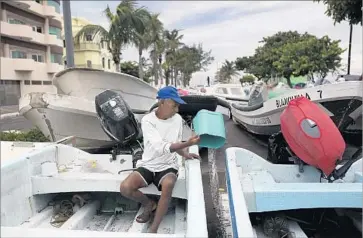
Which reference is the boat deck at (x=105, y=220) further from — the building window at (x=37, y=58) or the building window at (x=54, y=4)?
the building window at (x=54, y=4)

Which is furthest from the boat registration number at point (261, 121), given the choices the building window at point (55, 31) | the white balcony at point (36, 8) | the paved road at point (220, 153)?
the building window at point (55, 31)

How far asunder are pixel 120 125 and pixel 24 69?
2857 cm

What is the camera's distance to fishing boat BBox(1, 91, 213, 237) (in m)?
2.56

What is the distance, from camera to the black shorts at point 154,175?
9.48 feet

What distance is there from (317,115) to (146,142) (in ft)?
4.85

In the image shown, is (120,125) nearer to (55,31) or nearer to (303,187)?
(303,187)

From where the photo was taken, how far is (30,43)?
1316 inches

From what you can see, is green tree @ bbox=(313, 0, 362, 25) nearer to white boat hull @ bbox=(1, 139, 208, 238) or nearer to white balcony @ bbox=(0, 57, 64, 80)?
white boat hull @ bbox=(1, 139, 208, 238)

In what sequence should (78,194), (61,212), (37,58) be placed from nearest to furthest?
(61,212) → (78,194) → (37,58)

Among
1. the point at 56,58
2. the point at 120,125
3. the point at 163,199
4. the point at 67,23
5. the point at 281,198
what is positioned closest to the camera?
the point at 281,198

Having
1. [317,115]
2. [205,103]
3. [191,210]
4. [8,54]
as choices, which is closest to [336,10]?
[205,103]

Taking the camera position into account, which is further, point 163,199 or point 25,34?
point 25,34

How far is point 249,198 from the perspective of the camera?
2.64 m

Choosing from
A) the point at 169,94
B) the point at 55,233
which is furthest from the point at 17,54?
the point at 55,233
